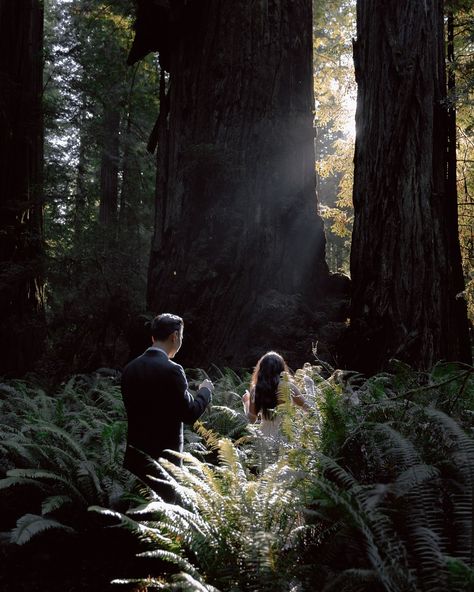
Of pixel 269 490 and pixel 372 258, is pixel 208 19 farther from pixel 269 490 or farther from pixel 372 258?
pixel 269 490

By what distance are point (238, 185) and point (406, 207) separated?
3.34 metres

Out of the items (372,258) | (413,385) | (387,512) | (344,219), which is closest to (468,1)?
(344,219)

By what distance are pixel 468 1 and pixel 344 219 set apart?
152 inches

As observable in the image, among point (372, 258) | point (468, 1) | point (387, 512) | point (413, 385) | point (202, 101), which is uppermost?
point (468, 1)

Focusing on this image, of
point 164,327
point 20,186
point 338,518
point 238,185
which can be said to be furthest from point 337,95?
point 338,518

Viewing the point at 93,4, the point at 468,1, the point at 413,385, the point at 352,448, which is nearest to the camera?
the point at 352,448

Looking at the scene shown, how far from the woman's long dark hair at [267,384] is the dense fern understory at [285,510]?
0.79 ft

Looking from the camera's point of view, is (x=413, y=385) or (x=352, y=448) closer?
(x=352, y=448)

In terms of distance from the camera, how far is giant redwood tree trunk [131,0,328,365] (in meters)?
8.90

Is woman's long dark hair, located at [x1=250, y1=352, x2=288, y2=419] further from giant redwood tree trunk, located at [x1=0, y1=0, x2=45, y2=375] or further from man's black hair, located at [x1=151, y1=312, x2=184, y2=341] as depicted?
giant redwood tree trunk, located at [x1=0, y1=0, x2=45, y2=375]

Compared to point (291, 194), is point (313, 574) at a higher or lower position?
lower

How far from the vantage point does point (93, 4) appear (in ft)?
43.2

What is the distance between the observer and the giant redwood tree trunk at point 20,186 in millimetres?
9969

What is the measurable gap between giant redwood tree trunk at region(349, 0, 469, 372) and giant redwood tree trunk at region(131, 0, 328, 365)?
1.92 m
